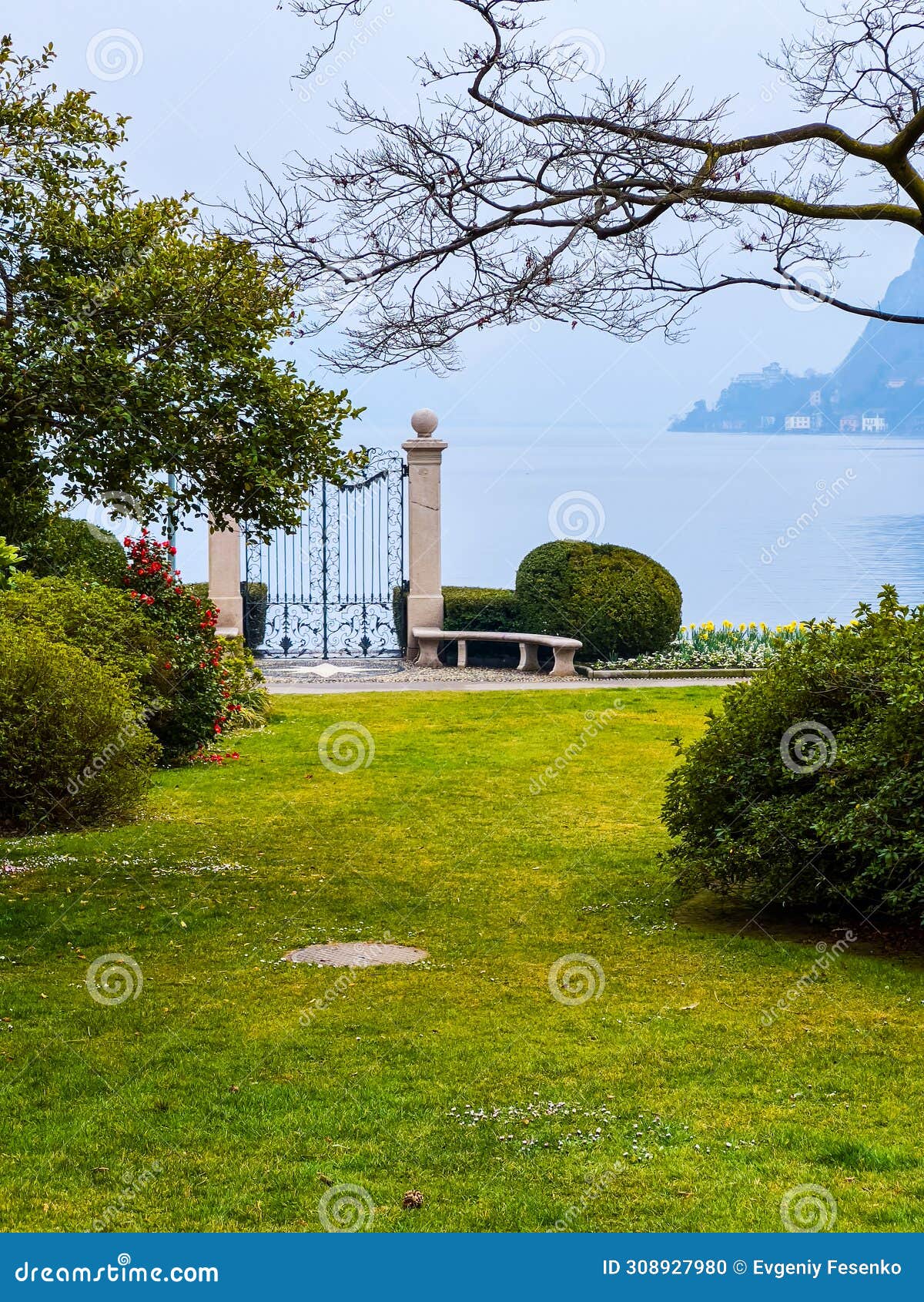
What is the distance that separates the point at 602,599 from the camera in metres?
21.0

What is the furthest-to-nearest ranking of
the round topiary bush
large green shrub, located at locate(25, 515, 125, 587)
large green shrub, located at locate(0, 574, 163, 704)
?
the round topiary bush
large green shrub, located at locate(25, 515, 125, 587)
large green shrub, located at locate(0, 574, 163, 704)

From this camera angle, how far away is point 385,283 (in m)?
9.44

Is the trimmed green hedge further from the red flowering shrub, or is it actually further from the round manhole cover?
the round manhole cover

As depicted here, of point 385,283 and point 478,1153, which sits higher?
point 385,283

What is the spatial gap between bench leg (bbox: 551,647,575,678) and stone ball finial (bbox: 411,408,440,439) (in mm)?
5322

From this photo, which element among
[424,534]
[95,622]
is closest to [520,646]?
[424,534]

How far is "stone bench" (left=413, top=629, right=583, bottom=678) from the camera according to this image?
20328mm

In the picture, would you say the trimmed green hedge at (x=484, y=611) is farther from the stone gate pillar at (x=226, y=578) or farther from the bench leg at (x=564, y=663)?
the stone gate pillar at (x=226, y=578)

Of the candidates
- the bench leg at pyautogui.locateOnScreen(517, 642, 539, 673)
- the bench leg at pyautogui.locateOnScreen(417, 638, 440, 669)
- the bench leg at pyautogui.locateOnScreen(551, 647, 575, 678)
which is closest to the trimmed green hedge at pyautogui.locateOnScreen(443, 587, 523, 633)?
the bench leg at pyautogui.locateOnScreen(417, 638, 440, 669)

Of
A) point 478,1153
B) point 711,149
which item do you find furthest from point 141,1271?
point 711,149

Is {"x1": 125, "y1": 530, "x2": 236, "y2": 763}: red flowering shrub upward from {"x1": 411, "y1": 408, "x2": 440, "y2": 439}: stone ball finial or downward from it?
downward

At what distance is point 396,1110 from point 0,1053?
1903 mm

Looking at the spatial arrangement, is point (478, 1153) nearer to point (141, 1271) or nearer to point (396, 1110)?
point (396, 1110)

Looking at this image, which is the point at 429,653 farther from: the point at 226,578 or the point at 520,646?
the point at 226,578
